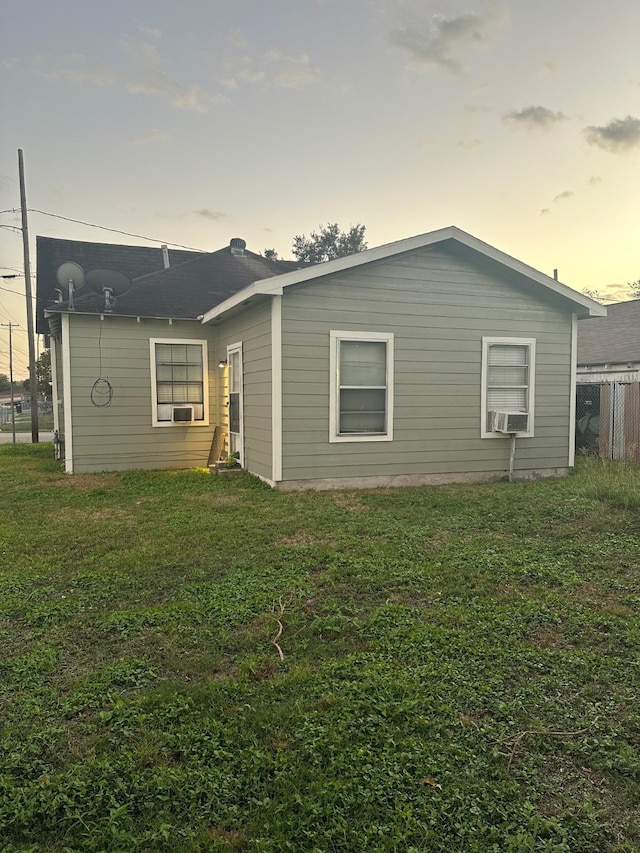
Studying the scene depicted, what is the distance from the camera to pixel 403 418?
7.68 metres

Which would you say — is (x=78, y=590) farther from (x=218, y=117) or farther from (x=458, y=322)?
(x=218, y=117)

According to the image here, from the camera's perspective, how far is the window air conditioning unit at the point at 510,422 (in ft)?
25.8

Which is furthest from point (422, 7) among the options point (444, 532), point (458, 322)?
point (444, 532)

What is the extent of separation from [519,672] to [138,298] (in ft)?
29.3

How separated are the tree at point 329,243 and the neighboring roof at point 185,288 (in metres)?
20.2

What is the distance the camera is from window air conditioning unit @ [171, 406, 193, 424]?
31.7 ft

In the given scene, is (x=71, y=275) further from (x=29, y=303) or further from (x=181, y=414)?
(x=29, y=303)

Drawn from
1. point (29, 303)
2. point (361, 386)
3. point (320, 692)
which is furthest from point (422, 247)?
point (29, 303)

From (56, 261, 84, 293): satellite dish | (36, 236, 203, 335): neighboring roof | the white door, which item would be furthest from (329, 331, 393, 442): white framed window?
(36, 236, 203, 335): neighboring roof

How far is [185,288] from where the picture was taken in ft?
33.8

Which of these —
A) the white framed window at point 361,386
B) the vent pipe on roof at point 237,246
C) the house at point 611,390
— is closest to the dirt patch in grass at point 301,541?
the white framed window at point 361,386

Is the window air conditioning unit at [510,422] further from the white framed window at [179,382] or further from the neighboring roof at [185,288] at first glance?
the neighboring roof at [185,288]

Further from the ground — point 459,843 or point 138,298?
point 138,298

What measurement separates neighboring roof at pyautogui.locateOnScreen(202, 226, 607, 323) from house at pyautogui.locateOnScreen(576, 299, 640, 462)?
2.74 meters
